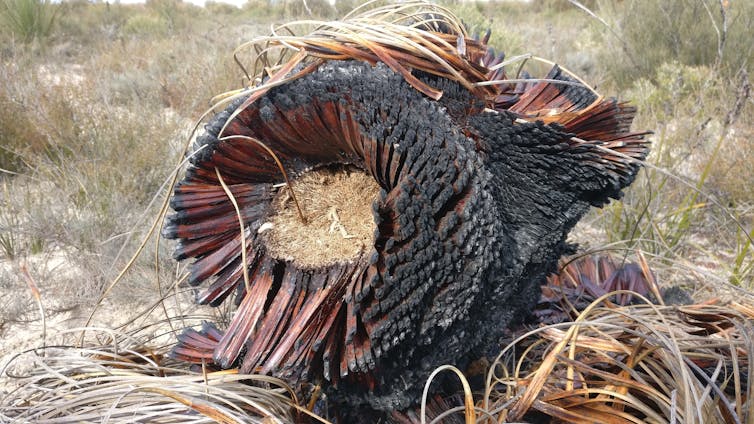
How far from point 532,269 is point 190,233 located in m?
0.73

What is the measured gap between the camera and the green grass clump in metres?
7.89

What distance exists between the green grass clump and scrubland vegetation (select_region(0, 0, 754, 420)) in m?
2.11

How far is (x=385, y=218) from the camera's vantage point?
93 centimetres

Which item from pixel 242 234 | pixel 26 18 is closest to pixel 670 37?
pixel 242 234

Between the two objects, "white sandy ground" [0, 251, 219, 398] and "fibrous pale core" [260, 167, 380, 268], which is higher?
"fibrous pale core" [260, 167, 380, 268]

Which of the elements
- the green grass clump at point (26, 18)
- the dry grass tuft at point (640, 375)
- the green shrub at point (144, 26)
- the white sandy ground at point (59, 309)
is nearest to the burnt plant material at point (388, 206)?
the dry grass tuft at point (640, 375)

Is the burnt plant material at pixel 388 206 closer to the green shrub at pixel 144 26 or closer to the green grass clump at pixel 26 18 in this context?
the green grass clump at pixel 26 18

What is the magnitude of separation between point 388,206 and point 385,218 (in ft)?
0.07

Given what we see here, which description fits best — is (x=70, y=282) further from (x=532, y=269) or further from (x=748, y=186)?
(x=748, y=186)

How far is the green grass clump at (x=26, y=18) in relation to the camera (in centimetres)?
789

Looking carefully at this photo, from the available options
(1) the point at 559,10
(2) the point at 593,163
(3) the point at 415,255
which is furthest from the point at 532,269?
(1) the point at 559,10

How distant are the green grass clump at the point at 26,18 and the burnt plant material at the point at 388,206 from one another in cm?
837

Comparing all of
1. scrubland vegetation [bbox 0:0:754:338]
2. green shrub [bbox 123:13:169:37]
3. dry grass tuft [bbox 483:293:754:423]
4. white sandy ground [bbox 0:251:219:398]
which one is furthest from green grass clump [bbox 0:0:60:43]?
dry grass tuft [bbox 483:293:754:423]

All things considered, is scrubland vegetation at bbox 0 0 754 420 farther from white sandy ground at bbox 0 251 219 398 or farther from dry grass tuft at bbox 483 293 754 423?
dry grass tuft at bbox 483 293 754 423
